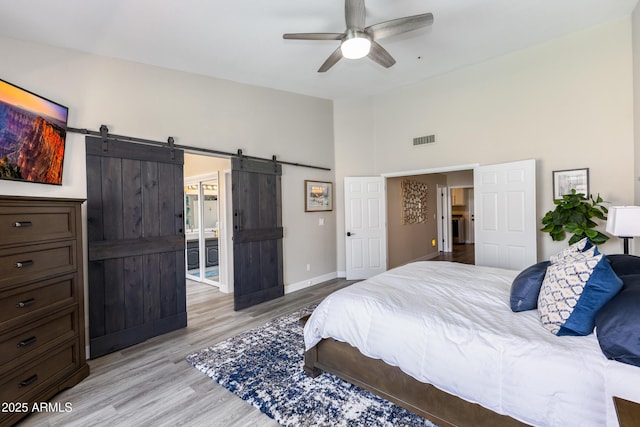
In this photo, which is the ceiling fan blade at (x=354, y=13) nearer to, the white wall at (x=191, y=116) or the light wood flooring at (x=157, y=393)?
the white wall at (x=191, y=116)

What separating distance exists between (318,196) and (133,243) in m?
3.01

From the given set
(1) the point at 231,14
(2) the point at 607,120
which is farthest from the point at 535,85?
(1) the point at 231,14

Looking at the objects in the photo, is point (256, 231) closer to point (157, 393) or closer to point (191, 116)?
point (191, 116)

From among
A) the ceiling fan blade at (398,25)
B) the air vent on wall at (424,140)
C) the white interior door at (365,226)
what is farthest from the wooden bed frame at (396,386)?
the air vent on wall at (424,140)

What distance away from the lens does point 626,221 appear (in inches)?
105

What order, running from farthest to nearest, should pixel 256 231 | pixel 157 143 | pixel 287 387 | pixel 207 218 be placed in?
1. pixel 207 218
2. pixel 256 231
3. pixel 157 143
4. pixel 287 387

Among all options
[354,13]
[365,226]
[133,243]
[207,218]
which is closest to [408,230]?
[365,226]

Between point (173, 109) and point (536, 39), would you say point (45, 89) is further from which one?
point (536, 39)

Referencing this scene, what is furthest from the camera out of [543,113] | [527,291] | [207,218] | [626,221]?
[207,218]

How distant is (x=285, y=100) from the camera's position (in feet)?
15.8

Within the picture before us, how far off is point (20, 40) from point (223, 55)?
1.80m

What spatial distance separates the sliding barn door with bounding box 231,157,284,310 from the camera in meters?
4.10

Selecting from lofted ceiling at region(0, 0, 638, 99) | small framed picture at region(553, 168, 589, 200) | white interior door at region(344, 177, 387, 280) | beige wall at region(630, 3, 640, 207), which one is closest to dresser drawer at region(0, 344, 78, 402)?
lofted ceiling at region(0, 0, 638, 99)

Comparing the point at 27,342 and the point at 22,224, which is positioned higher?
the point at 22,224
